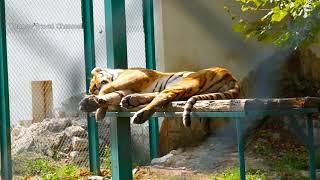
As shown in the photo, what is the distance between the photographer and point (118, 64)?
2785 millimetres

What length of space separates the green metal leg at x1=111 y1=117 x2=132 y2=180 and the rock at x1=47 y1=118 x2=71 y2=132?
1.91 m

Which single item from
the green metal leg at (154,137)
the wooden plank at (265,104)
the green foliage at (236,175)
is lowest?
the green foliage at (236,175)

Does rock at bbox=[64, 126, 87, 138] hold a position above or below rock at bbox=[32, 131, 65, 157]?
above

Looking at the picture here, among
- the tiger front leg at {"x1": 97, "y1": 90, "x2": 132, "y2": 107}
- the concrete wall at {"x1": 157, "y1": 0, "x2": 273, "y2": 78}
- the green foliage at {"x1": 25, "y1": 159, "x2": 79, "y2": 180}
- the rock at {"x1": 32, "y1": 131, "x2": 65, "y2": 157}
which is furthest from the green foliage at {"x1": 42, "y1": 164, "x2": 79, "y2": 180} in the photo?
the tiger front leg at {"x1": 97, "y1": 90, "x2": 132, "y2": 107}

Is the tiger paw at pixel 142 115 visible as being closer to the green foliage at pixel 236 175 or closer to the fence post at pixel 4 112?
the green foliage at pixel 236 175

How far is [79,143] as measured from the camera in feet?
15.6

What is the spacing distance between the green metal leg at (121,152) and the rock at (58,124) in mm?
1906

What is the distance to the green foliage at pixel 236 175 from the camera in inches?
158

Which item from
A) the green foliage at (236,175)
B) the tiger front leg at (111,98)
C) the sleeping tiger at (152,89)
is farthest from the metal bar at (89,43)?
the tiger front leg at (111,98)

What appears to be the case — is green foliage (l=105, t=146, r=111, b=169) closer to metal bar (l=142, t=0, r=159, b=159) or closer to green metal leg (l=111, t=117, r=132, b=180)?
metal bar (l=142, t=0, r=159, b=159)

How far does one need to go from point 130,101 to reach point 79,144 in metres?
2.15

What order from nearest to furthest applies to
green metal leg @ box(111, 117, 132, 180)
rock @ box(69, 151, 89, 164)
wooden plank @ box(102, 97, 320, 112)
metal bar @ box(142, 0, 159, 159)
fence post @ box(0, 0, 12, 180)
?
wooden plank @ box(102, 97, 320, 112) → green metal leg @ box(111, 117, 132, 180) → fence post @ box(0, 0, 12, 180) → rock @ box(69, 151, 89, 164) → metal bar @ box(142, 0, 159, 159)

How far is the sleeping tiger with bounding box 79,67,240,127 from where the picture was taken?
8.59ft

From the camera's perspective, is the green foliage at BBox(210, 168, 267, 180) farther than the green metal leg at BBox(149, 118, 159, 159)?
No
